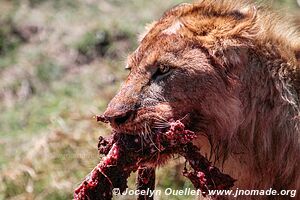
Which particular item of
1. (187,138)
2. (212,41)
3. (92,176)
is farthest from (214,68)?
(92,176)

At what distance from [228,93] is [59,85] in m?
4.39

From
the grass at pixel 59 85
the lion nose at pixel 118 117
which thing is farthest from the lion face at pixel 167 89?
the grass at pixel 59 85

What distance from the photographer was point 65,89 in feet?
24.5

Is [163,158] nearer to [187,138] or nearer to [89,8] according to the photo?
[187,138]

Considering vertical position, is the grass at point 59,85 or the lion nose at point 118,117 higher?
the grass at point 59,85

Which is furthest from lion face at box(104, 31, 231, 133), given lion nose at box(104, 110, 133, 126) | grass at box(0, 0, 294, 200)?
grass at box(0, 0, 294, 200)

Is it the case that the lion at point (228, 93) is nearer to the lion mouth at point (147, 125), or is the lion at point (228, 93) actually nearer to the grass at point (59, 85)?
the lion mouth at point (147, 125)

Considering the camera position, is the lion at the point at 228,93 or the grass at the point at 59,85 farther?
the grass at the point at 59,85

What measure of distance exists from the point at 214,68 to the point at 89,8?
5788 millimetres

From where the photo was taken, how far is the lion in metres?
3.38

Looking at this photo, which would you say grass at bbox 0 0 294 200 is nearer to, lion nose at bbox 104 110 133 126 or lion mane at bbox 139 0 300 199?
lion mane at bbox 139 0 300 199

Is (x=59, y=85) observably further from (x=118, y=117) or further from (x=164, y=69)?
(x=118, y=117)

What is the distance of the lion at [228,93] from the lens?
11.1 feet

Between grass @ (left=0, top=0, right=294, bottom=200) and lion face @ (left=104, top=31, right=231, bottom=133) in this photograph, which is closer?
lion face @ (left=104, top=31, right=231, bottom=133)
